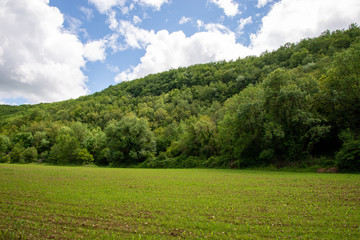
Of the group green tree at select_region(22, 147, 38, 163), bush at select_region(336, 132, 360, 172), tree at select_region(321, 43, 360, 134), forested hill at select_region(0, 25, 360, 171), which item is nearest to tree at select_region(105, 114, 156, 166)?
forested hill at select_region(0, 25, 360, 171)

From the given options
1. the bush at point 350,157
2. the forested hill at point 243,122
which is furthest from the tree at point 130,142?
the bush at point 350,157

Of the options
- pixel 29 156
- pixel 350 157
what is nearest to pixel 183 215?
pixel 350 157

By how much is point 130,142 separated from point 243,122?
38.0 meters

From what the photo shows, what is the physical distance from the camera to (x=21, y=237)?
23.6 ft

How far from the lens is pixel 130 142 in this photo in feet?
204

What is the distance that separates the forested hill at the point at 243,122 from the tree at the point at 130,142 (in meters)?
0.33

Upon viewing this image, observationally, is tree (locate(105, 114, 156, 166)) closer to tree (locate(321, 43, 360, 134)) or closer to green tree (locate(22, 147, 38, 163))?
green tree (locate(22, 147, 38, 163))

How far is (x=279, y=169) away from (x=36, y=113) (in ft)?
517

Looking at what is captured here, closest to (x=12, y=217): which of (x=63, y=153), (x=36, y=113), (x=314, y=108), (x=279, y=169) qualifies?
(x=279, y=169)

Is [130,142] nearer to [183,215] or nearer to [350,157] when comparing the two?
[350,157]

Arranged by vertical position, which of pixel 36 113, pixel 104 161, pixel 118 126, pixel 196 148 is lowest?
pixel 104 161

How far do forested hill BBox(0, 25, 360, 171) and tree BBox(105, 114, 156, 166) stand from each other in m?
0.33

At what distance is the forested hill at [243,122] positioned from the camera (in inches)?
1300

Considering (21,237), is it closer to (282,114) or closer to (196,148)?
(282,114)
